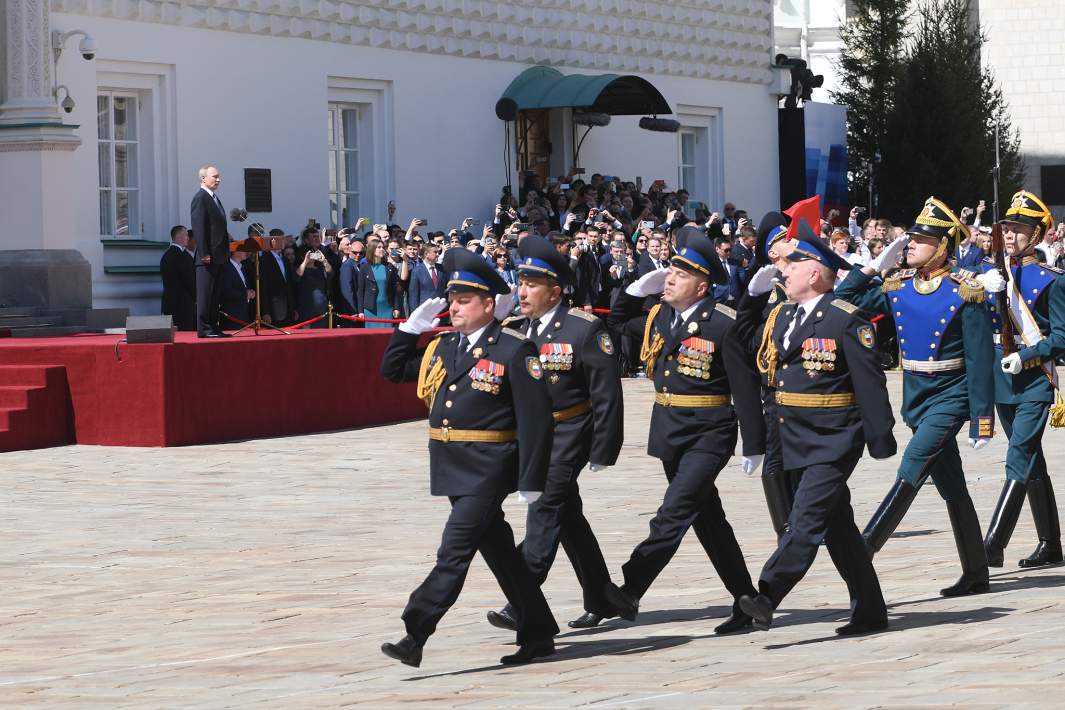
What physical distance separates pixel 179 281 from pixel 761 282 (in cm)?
1389

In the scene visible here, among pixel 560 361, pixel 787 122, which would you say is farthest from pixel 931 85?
pixel 560 361

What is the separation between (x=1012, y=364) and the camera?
10594 millimetres

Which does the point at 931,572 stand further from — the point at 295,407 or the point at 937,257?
the point at 295,407

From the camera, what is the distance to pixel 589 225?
26.6m

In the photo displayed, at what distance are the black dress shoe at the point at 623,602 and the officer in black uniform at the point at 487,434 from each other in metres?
0.59

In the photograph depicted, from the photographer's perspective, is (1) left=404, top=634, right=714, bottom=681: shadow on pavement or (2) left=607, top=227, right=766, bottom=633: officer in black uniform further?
(2) left=607, top=227, right=766, bottom=633: officer in black uniform

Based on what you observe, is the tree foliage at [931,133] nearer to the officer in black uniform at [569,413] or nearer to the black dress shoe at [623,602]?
the officer in black uniform at [569,413]

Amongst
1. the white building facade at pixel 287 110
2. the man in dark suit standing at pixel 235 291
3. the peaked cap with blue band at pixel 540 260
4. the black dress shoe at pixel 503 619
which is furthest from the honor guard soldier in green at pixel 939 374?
the white building facade at pixel 287 110

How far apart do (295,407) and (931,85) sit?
87.9ft

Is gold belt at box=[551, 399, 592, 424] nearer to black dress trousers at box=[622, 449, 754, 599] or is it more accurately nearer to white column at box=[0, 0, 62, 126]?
black dress trousers at box=[622, 449, 754, 599]

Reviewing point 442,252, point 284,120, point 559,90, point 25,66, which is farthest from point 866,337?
point 559,90

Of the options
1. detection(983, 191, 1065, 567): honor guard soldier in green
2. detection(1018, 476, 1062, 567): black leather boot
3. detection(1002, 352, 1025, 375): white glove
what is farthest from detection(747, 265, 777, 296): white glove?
detection(1018, 476, 1062, 567): black leather boot

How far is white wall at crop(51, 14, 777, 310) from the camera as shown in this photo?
23609 mm

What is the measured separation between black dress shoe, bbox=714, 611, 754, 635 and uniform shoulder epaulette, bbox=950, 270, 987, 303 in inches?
83.3
